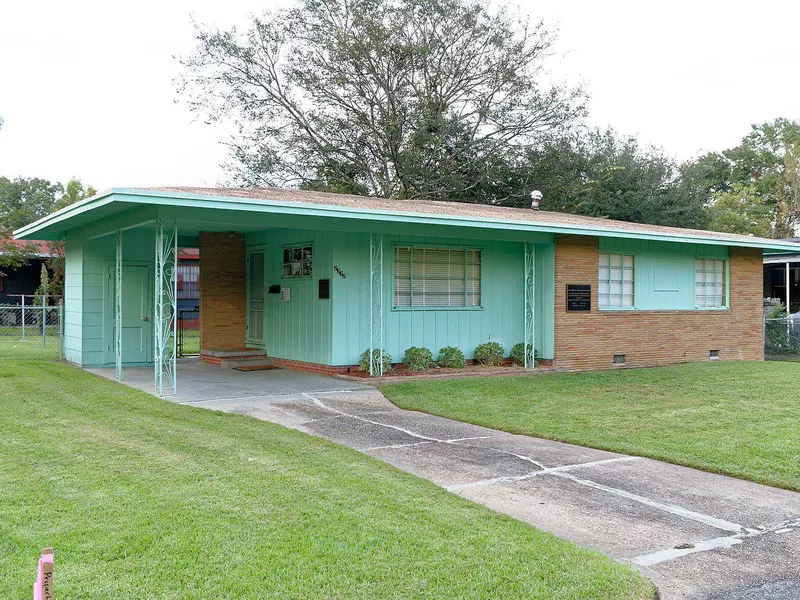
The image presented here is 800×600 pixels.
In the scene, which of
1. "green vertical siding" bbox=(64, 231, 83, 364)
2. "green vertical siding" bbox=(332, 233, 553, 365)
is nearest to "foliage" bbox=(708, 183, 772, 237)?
"green vertical siding" bbox=(332, 233, 553, 365)

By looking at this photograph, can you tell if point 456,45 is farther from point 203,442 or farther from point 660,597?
point 660,597

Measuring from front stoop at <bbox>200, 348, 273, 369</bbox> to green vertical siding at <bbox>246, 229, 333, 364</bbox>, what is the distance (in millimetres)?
220

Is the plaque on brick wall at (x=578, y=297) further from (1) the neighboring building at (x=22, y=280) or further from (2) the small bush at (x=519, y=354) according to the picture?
(1) the neighboring building at (x=22, y=280)

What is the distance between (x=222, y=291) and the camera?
1543 centimetres

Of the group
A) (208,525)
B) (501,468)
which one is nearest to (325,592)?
(208,525)

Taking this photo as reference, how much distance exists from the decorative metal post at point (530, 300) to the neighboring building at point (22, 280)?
76.0 ft

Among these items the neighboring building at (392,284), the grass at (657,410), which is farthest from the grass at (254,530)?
the neighboring building at (392,284)

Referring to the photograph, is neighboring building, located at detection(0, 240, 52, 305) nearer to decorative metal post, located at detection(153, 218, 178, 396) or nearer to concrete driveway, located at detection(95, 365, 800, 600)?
decorative metal post, located at detection(153, 218, 178, 396)

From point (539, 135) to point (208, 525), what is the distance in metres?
27.7

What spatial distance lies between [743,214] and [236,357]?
38.7 meters

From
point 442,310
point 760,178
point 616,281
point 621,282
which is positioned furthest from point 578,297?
point 760,178

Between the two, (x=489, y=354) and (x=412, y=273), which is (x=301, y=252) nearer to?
(x=412, y=273)

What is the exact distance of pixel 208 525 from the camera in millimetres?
4617

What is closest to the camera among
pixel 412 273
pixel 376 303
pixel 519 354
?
pixel 376 303
